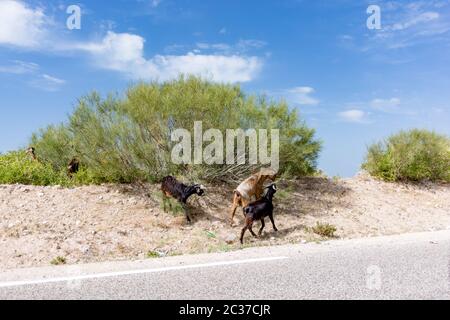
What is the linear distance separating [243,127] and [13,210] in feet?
19.0

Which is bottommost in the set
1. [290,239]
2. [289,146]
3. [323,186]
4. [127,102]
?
[290,239]

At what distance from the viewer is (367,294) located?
4770 millimetres

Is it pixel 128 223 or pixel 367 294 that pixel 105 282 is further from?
pixel 128 223

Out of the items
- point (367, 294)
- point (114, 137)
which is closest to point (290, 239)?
point (367, 294)

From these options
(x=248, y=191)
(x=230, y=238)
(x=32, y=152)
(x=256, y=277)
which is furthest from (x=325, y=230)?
(x=32, y=152)

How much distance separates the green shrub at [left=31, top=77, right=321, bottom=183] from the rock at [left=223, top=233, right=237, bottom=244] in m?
2.28

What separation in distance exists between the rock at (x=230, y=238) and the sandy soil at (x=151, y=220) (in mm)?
21

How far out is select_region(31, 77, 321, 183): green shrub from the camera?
35.4ft

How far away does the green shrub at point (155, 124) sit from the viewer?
35.4 feet

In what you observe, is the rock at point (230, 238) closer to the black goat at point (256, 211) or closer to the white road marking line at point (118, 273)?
the black goat at point (256, 211)

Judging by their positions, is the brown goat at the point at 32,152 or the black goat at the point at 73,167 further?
the brown goat at the point at 32,152

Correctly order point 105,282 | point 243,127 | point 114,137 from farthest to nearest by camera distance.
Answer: point 243,127 → point 114,137 → point 105,282

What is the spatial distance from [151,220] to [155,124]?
251 cm

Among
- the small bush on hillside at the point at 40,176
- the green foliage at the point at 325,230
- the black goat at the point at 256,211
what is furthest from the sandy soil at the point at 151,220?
the small bush on hillside at the point at 40,176
